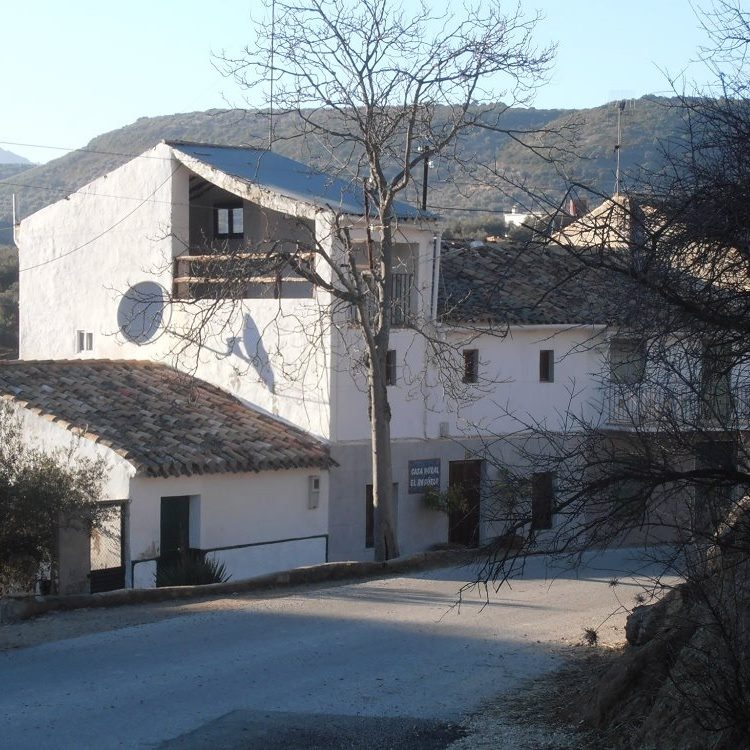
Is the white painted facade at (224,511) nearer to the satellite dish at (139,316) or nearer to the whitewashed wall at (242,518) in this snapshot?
the whitewashed wall at (242,518)

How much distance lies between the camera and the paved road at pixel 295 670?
884 cm

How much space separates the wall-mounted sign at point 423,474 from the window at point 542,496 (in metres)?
16.0

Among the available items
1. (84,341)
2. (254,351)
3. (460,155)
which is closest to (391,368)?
(254,351)

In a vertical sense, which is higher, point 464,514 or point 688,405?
point 688,405

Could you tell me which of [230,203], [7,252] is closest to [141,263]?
[230,203]

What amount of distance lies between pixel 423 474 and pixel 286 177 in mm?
7023

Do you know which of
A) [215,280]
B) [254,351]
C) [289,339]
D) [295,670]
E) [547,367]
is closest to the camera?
[295,670]

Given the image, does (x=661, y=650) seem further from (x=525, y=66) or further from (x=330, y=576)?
(x=525, y=66)

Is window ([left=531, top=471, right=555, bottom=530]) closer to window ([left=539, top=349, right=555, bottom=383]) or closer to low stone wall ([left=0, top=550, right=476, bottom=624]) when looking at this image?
low stone wall ([left=0, top=550, right=476, bottom=624])

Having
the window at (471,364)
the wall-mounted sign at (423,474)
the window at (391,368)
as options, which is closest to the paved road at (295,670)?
the wall-mounted sign at (423,474)

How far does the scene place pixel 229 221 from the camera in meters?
26.1

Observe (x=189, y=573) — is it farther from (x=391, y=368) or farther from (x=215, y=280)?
(x=391, y=368)

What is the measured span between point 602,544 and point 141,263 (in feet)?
65.3

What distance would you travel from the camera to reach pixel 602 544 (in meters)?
7.26
